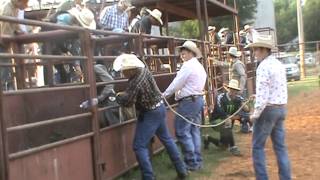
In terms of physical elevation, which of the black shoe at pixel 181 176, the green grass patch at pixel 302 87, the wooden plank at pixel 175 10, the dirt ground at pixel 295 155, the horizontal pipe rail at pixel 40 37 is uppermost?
the wooden plank at pixel 175 10

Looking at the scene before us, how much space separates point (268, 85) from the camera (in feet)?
21.5

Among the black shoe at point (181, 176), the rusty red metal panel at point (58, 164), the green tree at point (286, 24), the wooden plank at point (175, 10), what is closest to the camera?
the rusty red metal panel at point (58, 164)

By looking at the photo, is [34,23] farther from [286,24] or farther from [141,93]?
[286,24]

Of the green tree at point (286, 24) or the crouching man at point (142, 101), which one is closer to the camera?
the crouching man at point (142, 101)

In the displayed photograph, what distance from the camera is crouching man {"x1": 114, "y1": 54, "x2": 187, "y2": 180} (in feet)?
22.0

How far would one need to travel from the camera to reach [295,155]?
9273 mm

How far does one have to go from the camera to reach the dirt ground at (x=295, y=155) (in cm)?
793

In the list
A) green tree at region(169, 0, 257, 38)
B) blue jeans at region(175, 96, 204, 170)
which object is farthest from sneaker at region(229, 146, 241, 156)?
green tree at region(169, 0, 257, 38)

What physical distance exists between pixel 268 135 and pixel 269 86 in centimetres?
61

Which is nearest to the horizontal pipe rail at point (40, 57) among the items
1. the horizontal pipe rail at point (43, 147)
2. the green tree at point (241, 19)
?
the horizontal pipe rail at point (43, 147)

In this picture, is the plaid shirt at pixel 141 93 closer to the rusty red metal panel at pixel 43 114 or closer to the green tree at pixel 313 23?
the rusty red metal panel at pixel 43 114

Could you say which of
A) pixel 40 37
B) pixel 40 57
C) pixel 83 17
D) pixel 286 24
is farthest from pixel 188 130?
pixel 286 24

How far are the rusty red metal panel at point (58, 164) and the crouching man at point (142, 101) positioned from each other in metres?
0.71

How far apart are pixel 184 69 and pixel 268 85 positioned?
6.02 ft
